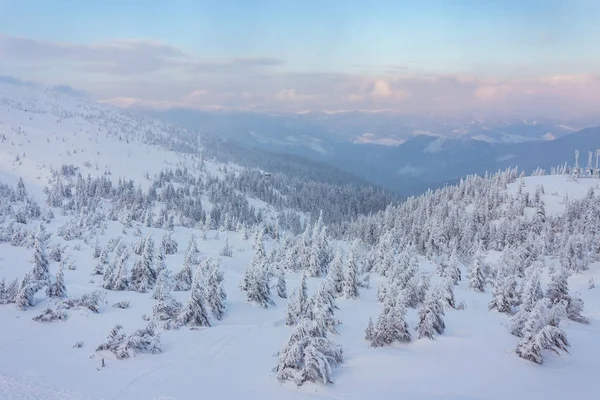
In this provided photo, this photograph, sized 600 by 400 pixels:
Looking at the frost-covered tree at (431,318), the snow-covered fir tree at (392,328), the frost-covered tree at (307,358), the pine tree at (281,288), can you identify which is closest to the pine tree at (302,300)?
the snow-covered fir tree at (392,328)

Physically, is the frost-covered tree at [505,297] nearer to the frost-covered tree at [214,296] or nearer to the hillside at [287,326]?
the hillside at [287,326]

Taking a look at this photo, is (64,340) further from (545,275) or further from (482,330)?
(545,275)

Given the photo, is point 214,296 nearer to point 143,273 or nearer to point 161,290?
point 161,290

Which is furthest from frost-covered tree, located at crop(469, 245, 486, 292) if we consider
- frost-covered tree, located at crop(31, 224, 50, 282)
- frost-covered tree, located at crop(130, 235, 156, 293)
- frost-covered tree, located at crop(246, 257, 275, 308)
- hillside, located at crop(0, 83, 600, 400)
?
frost-covered tree, located at crop(31, 224, 50, 282)

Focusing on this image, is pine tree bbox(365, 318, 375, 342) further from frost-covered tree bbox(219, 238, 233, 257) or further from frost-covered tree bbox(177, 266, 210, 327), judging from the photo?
frost-covered tree bbox(219, 238, 233, 257)

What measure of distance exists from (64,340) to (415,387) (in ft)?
74.1

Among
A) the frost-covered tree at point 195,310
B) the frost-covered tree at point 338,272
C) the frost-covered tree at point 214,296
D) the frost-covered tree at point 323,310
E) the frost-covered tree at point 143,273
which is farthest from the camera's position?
the frost-covered tree at point 338,272

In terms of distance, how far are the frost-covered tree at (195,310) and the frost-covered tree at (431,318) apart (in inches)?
644

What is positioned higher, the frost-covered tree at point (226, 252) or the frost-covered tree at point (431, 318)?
the frost-covered tree at point (431, 318)

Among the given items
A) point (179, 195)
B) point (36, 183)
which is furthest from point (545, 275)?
point (36, 183)

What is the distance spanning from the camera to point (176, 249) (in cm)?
6384

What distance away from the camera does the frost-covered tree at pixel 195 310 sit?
31750 mm

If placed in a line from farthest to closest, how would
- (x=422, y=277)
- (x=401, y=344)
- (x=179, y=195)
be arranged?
(x=179, y=195) → (x=422, y=277) → (x=401, y=344)

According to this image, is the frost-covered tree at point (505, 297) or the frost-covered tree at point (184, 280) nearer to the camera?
the frost-covered tree at point (505, 297)
